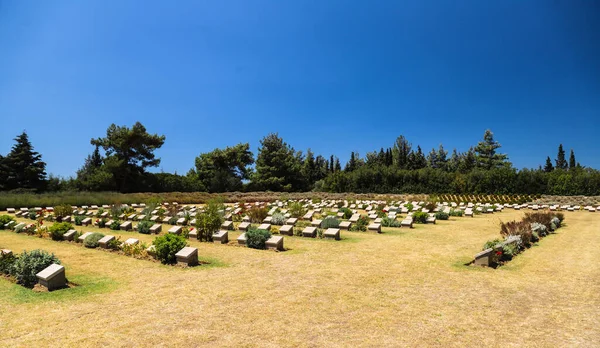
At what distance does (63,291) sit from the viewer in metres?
6.57

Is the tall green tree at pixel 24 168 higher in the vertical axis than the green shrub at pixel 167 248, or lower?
higher

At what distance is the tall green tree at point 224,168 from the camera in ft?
152

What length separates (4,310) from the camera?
5.65 metres

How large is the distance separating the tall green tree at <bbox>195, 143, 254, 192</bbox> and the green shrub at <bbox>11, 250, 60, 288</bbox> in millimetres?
38643

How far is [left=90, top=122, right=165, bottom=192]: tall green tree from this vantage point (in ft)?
129

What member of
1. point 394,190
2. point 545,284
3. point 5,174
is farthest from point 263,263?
point 5,174

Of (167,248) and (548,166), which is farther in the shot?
(548,166)

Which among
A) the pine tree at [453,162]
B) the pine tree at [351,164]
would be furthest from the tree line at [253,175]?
the pine tree at [351,164]

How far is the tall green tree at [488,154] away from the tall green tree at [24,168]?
59181 millimetres

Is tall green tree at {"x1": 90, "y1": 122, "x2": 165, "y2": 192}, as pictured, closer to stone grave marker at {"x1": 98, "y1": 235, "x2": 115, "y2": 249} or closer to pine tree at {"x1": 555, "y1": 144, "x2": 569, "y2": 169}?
stone grave marker at {"x1": 98, "y1": 235, "x2": 115, "y2": 249}

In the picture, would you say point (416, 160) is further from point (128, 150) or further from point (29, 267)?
point (29, 267)

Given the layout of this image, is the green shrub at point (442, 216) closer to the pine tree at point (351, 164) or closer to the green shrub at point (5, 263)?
the green shrub at point (5, 263)

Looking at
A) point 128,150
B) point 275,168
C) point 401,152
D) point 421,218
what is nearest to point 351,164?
point 401,152

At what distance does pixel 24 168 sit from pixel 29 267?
3886 cm
